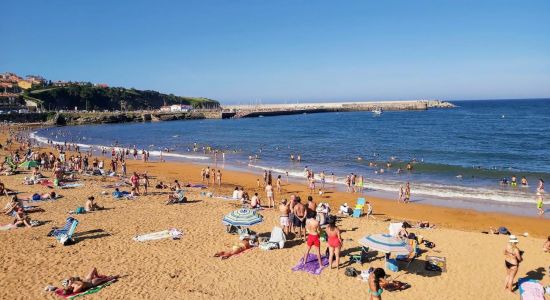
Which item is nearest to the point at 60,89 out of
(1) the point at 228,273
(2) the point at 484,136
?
(2) the point at 484,136

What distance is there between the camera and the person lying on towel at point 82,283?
873 cm

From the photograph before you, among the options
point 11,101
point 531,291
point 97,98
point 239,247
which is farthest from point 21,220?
point 97,98

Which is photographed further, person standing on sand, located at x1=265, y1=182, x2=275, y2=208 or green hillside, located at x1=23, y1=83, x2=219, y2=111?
green hillside, located at x1=23, y1=83, x2=219, y2=111

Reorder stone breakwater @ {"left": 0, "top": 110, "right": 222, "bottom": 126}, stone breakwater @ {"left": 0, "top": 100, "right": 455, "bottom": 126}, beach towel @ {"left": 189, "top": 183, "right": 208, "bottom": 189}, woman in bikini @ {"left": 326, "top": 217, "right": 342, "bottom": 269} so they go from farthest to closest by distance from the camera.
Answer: stone breakwater @ {"left": 0, "top": 100, "right": 455, "bottom": 126} < stone breakwater @ {"left": 0, "top": 110, "right": 222, "bottom": 126} < beach towel @ {"left": 189, "top": 183, "right": 208, "bottom": 189} < woman in bikini @ {"left": 326, "top": 217, "right": 342, "bottom": 269}

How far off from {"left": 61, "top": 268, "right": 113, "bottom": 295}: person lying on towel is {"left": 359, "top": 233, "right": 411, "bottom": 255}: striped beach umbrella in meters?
6.07

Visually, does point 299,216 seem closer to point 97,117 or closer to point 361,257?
point 361,257

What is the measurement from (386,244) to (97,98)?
134887mm

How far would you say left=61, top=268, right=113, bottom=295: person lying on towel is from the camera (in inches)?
344

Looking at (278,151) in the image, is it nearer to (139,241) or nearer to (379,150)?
(379,150)

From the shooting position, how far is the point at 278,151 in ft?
135

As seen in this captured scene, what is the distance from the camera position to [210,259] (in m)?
10.9

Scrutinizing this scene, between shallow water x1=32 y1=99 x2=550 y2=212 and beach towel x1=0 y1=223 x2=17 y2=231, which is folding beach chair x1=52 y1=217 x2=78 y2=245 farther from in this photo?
shallow water x1=32 y1=99 x2=550 y2=212

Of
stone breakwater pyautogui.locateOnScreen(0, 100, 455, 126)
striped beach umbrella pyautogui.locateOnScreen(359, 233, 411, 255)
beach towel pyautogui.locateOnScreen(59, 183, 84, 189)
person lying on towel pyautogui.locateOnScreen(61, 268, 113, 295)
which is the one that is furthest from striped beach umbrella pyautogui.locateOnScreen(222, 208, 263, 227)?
stone breakwater pyautogui.locateOnScreen(0, 100, 455, 126)

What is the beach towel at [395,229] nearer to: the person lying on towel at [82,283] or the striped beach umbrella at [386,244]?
the striped beach umbrella at [386,244]
